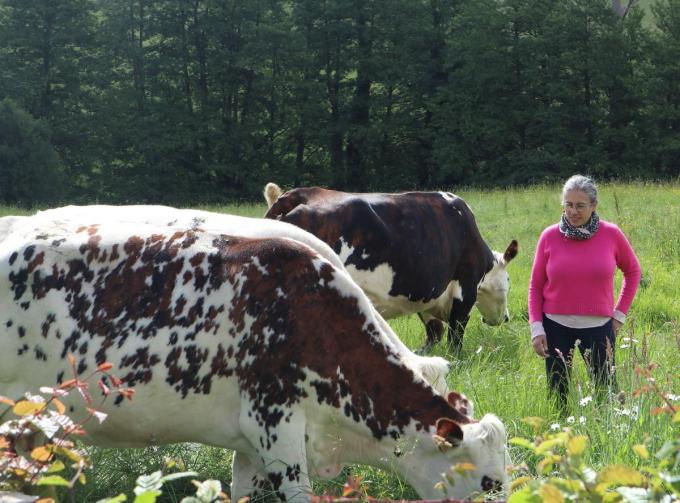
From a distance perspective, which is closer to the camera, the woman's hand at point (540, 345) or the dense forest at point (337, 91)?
the woman's hand at point (540, 345)

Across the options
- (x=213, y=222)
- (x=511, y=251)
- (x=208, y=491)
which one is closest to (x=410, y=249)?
(x=511, y=251)

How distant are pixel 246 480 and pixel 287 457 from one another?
414 mm

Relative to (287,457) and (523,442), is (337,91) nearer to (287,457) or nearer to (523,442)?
(287,457)

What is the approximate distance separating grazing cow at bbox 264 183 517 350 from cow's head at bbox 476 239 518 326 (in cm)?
1

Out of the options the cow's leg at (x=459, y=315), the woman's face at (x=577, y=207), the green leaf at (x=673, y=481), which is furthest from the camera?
the cow's leg at (x=459, y=315)

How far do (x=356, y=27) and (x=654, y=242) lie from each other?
1456 inches

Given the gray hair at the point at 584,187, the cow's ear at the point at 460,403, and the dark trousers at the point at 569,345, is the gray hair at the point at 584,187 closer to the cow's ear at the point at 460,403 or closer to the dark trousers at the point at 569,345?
the dark trousers at the point at 569,345

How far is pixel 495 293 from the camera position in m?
9.77

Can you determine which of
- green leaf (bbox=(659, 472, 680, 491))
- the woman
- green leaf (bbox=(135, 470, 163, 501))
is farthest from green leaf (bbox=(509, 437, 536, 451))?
the woman

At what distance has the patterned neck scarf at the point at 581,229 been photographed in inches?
221

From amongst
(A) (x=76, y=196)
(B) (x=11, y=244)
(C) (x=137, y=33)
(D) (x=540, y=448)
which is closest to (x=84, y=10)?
(C) (x=137, y=33)

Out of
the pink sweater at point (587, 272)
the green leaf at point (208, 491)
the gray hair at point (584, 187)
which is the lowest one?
the pink sweater at point (587, 272)

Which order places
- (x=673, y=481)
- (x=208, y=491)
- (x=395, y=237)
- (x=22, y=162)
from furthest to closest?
(x=22, y=162), (x=395, y=237), (x=208, y=491), (x=673, y=481)

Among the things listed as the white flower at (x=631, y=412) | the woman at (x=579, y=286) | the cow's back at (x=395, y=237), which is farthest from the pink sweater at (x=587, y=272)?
the cow's back at (x=395, y=237)
